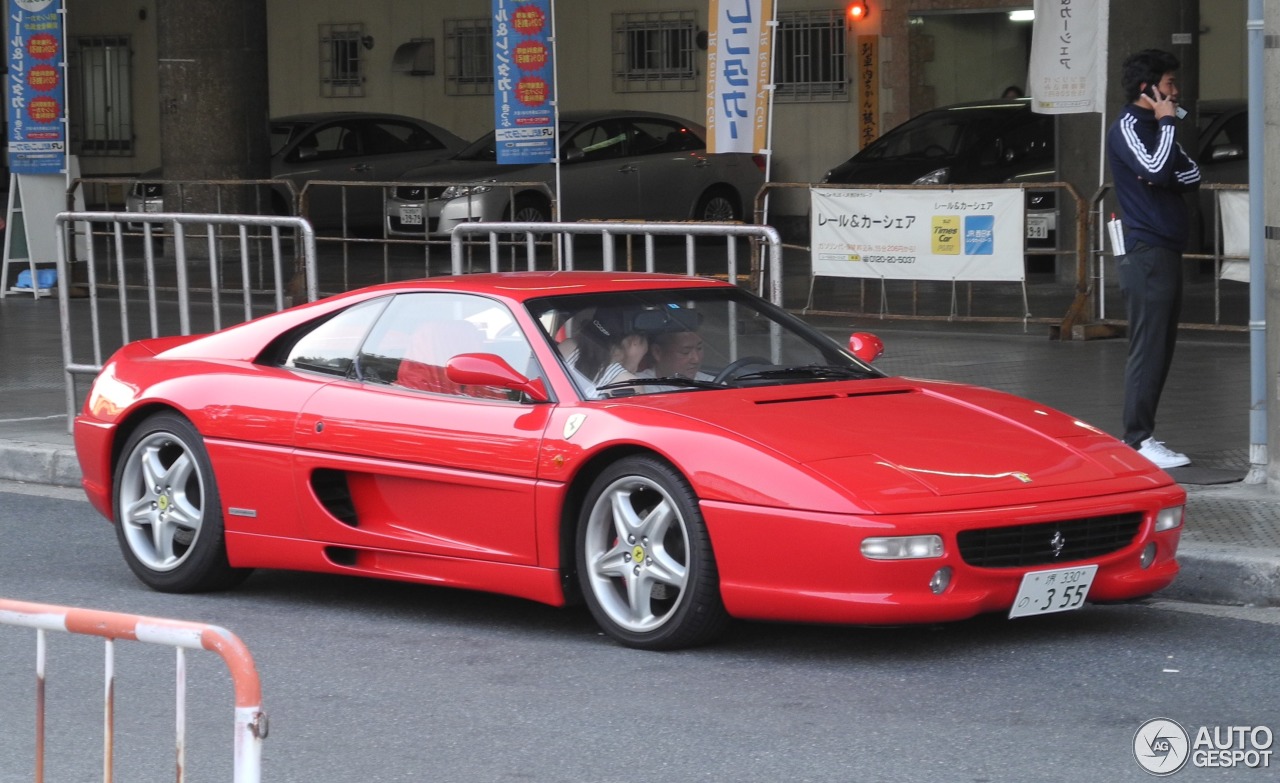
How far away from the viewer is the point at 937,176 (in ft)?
65.2

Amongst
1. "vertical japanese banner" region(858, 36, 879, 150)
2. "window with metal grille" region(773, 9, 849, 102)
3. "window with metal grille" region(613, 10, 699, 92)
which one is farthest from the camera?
"window with metal grille" region(613, 10, 699, 92)

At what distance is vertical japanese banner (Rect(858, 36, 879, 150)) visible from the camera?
25.8 meters

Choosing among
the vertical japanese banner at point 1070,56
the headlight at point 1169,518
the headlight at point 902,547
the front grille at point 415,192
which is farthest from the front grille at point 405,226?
the headlight at point 902,547

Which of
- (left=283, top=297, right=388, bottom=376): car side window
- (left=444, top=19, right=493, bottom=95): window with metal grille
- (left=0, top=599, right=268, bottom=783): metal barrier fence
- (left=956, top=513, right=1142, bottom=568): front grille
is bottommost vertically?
(left=956, top=513, right=1142, bottom=568): front grille

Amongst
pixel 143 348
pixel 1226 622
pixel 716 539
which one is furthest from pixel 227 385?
pixel 1226 622

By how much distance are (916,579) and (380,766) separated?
65.2 inches

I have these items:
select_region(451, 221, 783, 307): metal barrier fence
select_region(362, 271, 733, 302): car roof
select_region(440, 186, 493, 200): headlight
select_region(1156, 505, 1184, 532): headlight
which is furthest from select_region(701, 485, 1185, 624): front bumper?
select_region(440, 186, 493, 200): headlight

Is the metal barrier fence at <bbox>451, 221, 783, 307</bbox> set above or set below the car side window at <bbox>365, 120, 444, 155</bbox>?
below

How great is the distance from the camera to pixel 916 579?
570 centimetres

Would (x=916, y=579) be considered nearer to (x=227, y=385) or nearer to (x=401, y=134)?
(x=227, y=385)

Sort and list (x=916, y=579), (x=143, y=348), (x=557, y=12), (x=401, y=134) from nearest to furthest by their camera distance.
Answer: (x=916, y=579)
(x=143, y=348)
(x=401, y=134)
(x=557, y=12)

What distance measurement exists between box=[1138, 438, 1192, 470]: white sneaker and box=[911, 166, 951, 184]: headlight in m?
11.4

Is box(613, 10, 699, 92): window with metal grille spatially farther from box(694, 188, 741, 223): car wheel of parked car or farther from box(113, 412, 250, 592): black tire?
box(113, 412, 250, 592): black tire

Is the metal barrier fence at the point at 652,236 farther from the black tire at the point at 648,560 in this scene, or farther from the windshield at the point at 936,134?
the windshield at the point at 936,134
